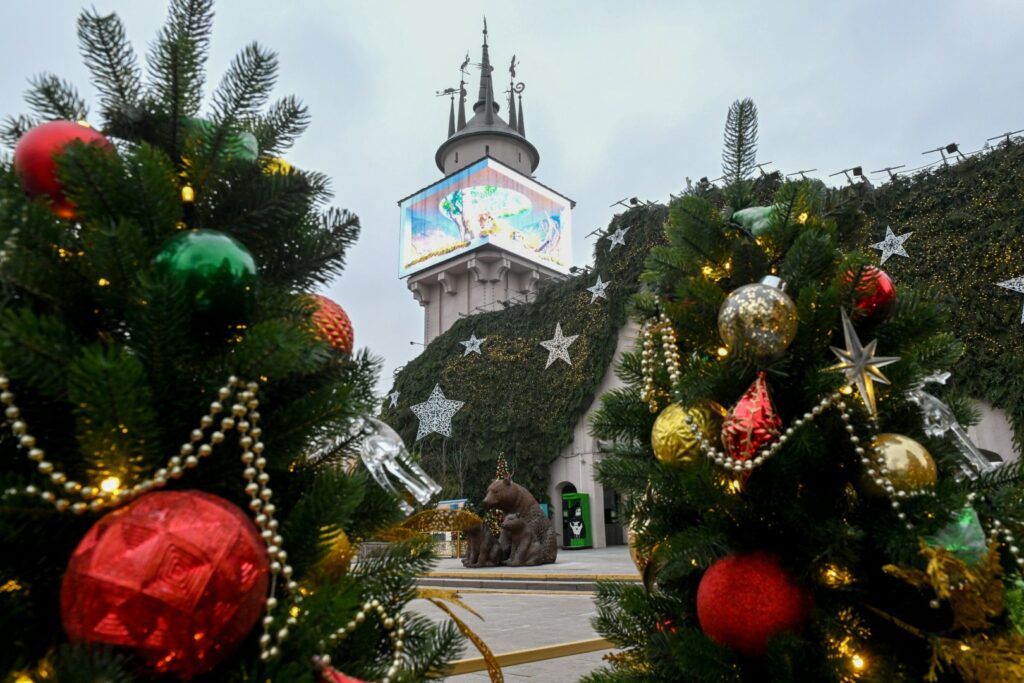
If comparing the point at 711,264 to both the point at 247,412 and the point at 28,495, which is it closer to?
the point at 247,412

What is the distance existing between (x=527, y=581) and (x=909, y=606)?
29.6ft

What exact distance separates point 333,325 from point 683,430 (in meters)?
1.04

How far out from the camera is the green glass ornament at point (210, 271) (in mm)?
→ 1048

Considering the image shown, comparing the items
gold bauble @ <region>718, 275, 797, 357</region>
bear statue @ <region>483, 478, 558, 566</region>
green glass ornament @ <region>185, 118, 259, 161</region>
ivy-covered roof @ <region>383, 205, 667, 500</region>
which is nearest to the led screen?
ivy-covered roof @ <region>383, 205, 667, 500</region>

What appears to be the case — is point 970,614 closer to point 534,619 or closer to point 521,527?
point 534,619

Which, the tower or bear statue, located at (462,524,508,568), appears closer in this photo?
bear statue, located at (462,524,508,568)

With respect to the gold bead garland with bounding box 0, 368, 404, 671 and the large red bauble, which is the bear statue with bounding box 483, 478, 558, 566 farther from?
the large red bauble

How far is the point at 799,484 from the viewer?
1851 millimetres

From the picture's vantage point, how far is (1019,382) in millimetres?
11664

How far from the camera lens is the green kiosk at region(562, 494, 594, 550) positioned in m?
18.1

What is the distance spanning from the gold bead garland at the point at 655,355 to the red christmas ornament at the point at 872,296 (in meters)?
0.53

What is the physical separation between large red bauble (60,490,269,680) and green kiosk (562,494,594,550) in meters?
17.6

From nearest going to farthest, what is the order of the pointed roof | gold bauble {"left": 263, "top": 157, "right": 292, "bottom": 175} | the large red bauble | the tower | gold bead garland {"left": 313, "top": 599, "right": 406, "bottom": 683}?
the large red bauble < gold bead garland {"left": 313, "top": 599, "right": 406, "bottom": 683} < gold bauble {"left": 263, "top": 157, "right": 292, "bottom": 175} < the tower < the pointed roof

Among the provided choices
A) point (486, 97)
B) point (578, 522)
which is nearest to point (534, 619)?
point (578, 522)
